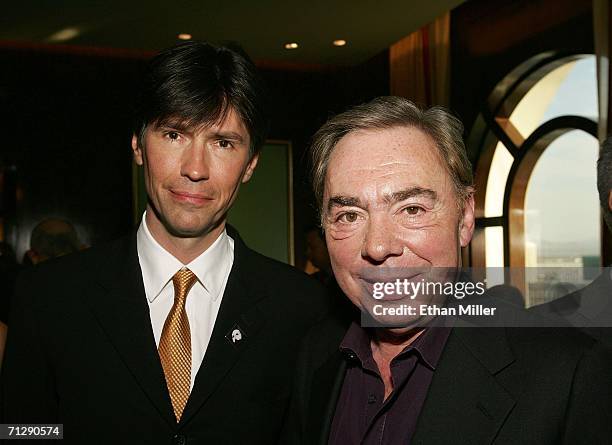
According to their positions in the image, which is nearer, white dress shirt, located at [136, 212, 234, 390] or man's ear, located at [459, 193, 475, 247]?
man's ear, located at [459, 193, 475, 247]

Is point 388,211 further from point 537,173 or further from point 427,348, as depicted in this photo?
point 537,173

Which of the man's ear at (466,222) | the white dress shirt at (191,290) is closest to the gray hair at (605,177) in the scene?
the man's ear at (466,222)

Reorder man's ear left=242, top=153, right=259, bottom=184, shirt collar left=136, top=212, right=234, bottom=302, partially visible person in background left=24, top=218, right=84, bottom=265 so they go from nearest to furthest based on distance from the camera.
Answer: shirt collar left=136, top=212, right=234, bottom=302 → man's ear left=242, top=153, right=259, bottom=184 → partially visible person in background left=24, top=218, right=84, bottom=265

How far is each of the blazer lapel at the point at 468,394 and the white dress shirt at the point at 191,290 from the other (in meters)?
0.56

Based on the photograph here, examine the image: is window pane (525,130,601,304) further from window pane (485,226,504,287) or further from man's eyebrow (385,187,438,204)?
man's eyebrow (385,187,438,204)

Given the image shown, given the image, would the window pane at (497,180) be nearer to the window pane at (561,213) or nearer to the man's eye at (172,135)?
the window pane at (561,213)

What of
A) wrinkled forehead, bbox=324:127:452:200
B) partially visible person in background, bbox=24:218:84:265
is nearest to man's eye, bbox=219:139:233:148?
wrinkled forehead, bbox=324:127:452:200

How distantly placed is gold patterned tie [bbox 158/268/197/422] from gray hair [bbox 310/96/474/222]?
1.56ft

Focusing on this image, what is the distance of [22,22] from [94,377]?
4091mm

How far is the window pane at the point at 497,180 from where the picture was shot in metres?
4.41

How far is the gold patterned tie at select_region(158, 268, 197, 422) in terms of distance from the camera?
1.36 metres

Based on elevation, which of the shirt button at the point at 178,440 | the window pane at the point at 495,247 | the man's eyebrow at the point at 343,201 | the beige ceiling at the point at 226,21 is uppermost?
the beige ceiling at the point at 226,21

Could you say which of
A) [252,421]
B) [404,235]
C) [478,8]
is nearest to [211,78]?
[404,235]

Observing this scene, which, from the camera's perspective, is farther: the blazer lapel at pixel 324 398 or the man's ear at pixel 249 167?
the man's ear at pixel 249 167
